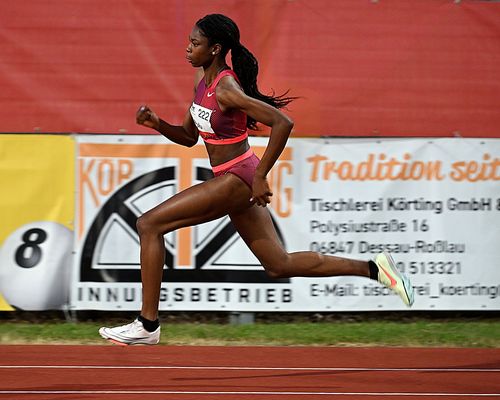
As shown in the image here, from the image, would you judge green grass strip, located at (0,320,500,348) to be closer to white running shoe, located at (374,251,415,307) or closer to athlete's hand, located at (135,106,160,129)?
white running shoe, located at (374,251,415,307)

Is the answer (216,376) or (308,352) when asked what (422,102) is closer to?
(308,352)

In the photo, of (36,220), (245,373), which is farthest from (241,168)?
(36,220)

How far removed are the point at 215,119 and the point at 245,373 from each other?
177 cm

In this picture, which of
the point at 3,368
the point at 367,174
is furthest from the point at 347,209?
the point at 3,368

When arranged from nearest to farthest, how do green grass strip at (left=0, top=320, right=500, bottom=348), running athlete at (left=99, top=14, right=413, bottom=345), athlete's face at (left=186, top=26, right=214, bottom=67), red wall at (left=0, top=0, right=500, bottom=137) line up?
running athlete at (left=99, top=14, right=413, bottom=345) → athlete's face at (left=186, top=26, right=214, bottom=67) → green grass strip at (left=0, top=320, right=500, bottom=348) → red wall at (left=0, top=0, right=500, bottom=137)

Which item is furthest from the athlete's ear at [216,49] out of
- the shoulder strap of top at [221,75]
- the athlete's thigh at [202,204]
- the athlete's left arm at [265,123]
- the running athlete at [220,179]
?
the athlete's thigh at [202,204]

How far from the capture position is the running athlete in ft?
20.9

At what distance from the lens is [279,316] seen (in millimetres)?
9336

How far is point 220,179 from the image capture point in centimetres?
651

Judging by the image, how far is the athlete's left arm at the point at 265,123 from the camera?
6.19 metres

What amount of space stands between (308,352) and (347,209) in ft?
4.80

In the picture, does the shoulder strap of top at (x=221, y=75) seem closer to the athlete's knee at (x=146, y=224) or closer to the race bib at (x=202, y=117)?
the race bib at (x=202, y=117)

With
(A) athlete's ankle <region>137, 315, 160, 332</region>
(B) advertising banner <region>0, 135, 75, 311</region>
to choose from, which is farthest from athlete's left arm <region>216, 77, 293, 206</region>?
(B) advertising banner <region>0, 135, 75, 311</region>

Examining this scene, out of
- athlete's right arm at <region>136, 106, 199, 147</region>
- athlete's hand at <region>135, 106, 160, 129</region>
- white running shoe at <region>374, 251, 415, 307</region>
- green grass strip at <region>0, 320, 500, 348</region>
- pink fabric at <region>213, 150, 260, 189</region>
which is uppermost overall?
athlete's hand at <region>135, 106, 160, 129</region>
